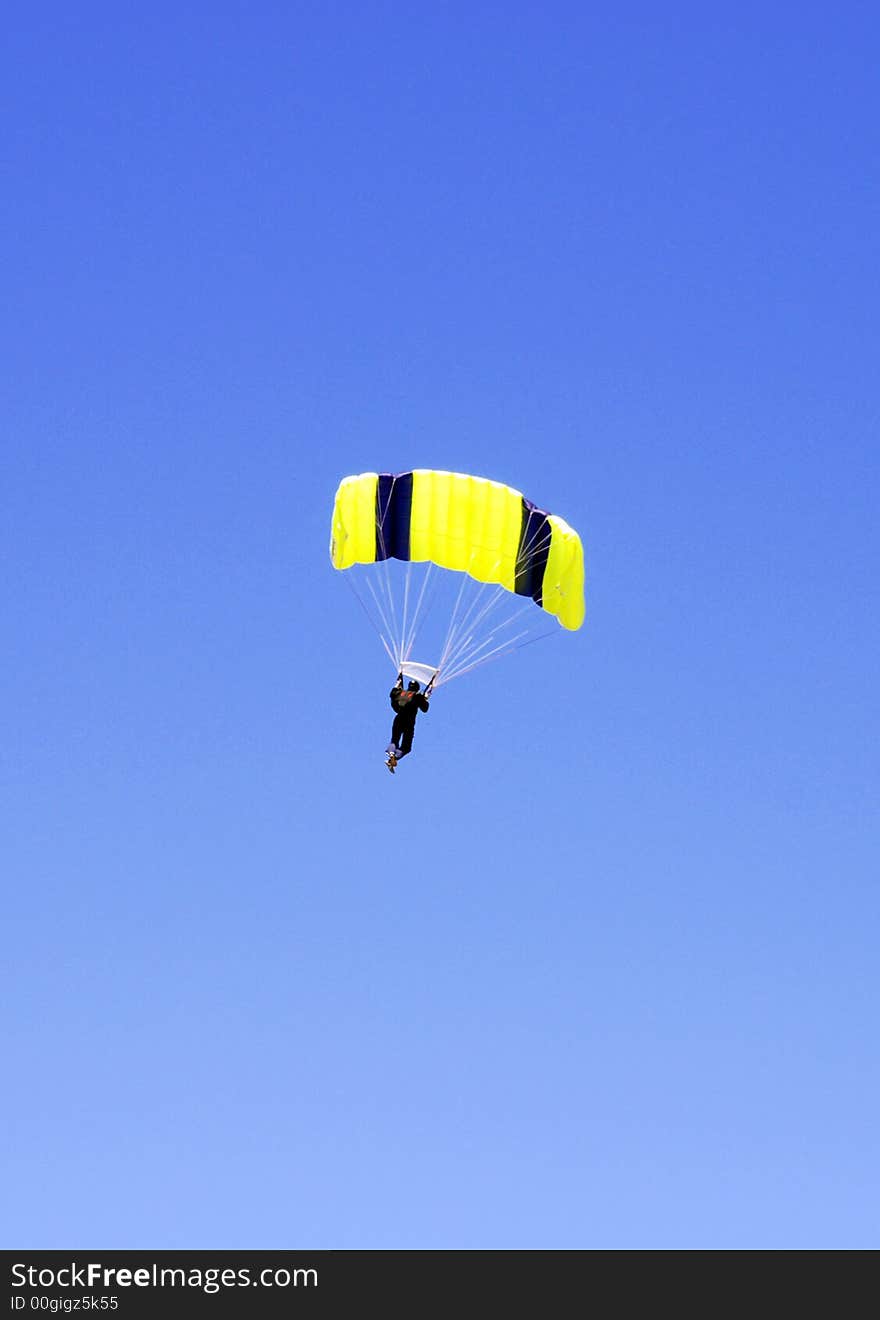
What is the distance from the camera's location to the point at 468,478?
51.3 metres

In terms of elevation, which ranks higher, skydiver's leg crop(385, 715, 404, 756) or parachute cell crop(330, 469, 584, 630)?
parachute cell crop(330, 469, 584, 630)

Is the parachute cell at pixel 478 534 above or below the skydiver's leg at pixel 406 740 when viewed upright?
above

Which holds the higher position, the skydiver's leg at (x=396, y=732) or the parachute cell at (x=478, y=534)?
the parachute cell at (x=478, y=534)

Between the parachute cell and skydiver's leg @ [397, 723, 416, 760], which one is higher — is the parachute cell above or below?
above

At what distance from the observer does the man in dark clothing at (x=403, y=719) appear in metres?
51.1

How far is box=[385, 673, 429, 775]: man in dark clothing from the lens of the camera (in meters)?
51.1

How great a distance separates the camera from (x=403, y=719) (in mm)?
51125

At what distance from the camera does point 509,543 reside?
5128 centimetres
